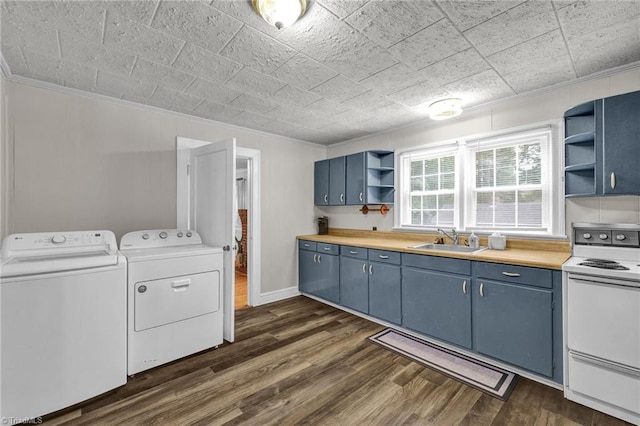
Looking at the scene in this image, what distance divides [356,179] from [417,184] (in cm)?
81

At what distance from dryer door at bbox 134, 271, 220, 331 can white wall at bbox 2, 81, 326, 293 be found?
2.89 feet

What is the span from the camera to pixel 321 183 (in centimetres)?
454

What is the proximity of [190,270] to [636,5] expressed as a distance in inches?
138

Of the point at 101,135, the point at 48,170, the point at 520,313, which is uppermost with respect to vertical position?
the point at 101,135

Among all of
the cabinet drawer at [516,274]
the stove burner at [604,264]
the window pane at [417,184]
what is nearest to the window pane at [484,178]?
the window pane at [417,184]

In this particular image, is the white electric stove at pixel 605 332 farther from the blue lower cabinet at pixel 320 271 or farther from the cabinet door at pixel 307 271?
the cabinet door at pixel 307 271

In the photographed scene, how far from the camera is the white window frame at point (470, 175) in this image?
2.56 m

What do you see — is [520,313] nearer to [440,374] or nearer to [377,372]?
[440,374]

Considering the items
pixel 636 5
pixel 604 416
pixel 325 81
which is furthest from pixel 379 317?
pixel 636 5

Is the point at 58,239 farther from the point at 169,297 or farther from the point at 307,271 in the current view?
the point at 307,271

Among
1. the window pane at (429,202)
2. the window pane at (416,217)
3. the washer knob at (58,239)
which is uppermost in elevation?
the window pane at (429,202)

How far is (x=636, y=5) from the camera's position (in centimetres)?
156

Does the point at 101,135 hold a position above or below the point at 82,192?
above

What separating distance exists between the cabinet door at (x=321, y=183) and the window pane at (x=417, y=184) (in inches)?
51.4
